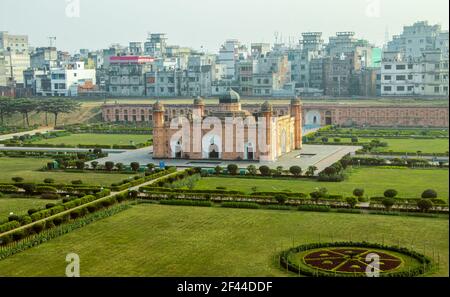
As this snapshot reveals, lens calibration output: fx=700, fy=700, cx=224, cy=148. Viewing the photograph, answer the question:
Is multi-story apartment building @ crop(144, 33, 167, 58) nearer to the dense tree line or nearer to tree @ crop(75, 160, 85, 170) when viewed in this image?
the dense tree line

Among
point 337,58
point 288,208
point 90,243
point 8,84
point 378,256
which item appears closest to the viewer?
point 378,256

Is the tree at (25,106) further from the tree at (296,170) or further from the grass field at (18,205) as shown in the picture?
the tree at (296,170)

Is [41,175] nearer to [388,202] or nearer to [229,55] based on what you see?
[388,202]

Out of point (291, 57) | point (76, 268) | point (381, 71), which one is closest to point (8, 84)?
point (291, 57)

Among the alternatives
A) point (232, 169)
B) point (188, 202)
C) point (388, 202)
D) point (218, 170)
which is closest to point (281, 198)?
point (188, 202)

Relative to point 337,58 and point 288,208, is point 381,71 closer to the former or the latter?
point 337,58

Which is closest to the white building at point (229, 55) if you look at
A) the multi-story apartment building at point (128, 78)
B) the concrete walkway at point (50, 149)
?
the multi-story apartment building at point (128, 78)
